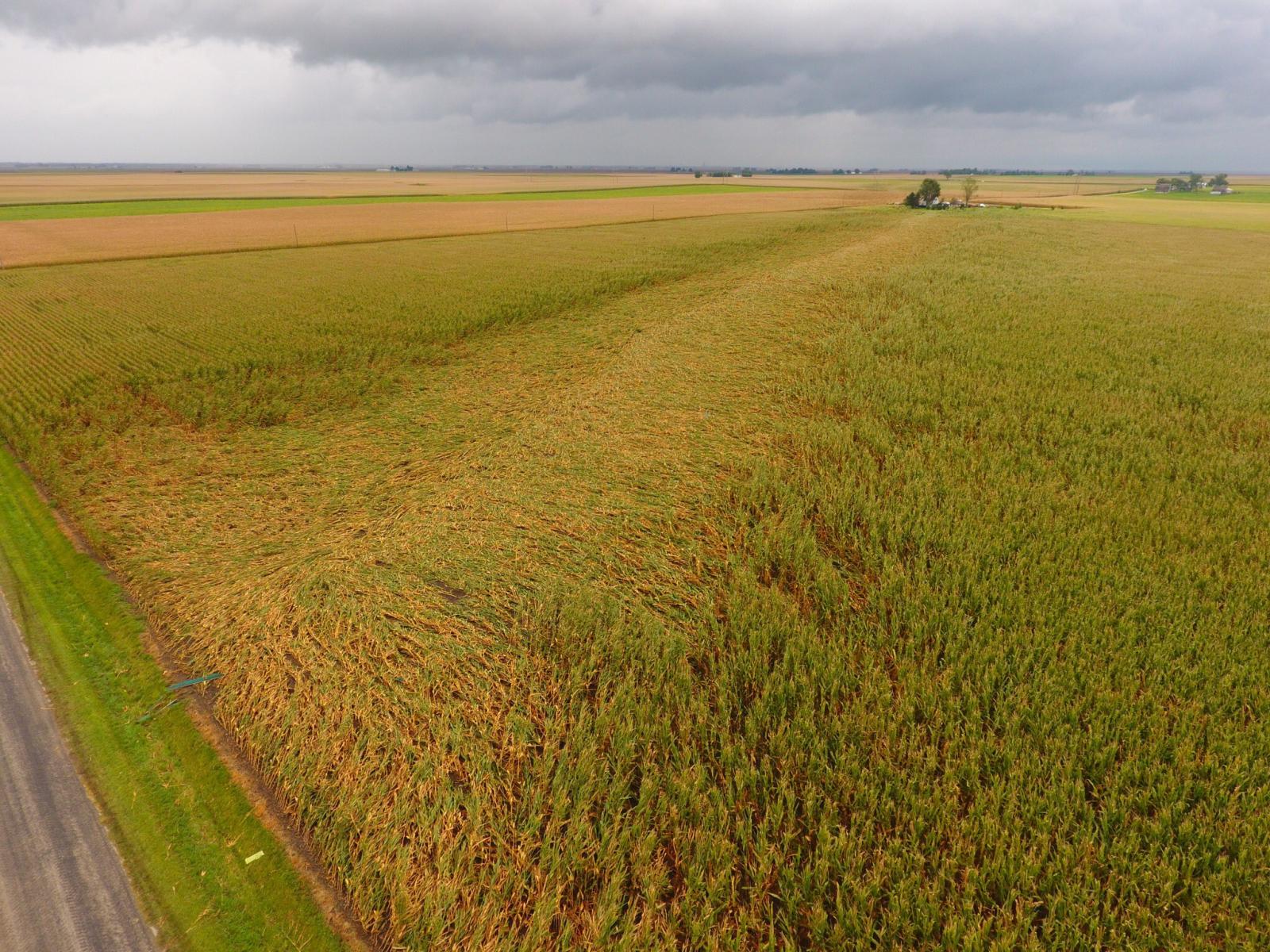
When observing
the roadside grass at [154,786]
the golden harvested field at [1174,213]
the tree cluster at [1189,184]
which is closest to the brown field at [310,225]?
A: the golden harvested field at [1174,213]

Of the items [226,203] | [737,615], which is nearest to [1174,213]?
[737,615]

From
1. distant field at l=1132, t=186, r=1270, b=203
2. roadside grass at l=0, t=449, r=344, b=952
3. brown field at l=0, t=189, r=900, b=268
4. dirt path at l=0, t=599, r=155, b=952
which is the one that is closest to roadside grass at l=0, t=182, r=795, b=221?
brown field at l=0, t=189, r=900, b=268

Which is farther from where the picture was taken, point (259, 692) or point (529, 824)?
point (259, 692)

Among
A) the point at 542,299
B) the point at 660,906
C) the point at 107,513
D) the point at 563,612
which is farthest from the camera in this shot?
the point at 542,299

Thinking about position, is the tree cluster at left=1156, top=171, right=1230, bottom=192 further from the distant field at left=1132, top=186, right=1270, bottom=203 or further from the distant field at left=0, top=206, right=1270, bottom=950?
the distant field at left=0, top=206, right=1270, bottom=950

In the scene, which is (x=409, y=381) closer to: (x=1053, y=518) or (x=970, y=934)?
(x=1053, y=518)

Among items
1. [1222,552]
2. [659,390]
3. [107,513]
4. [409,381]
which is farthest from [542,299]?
[1222,552]

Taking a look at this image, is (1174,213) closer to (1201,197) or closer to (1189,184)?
(1201,197)
